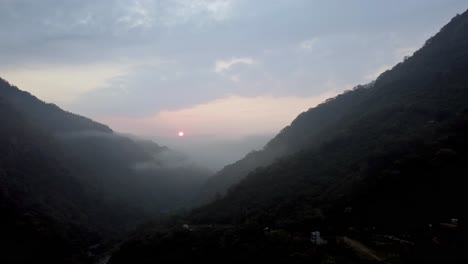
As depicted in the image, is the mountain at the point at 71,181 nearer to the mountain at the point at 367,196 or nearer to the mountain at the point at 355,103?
the mountain at the point at 367,196

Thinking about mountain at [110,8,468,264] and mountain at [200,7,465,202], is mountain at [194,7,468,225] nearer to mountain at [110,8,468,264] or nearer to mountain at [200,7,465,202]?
mountain at [110,8,468,264]

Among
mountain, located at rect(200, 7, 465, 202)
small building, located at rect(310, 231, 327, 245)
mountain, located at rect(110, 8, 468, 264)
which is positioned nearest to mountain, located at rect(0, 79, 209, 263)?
mountain, located at rect(110, 8, 468, 264)

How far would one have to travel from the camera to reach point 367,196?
42156 millimetres

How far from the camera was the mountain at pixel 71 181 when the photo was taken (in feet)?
184

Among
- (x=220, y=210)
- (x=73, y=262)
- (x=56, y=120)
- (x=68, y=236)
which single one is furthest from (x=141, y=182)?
(x=73, y=262)

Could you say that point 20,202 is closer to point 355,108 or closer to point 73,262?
point 73,262

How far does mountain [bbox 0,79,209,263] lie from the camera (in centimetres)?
5594

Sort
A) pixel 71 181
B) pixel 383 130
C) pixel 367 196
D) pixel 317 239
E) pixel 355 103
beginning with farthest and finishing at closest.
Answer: pixel 71 181, pixel 355 103, pixel 383 130, pixel 367 196, pixel 317 239

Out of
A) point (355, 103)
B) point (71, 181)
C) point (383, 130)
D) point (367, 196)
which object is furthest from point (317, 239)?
point (71, 181)

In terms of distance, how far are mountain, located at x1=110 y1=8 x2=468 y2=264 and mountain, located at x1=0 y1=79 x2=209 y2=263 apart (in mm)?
12811

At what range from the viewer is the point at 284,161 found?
225 ft

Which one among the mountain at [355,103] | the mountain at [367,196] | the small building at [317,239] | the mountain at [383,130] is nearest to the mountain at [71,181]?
the mountain at [367,196]

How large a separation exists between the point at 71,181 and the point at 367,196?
71.6 metres

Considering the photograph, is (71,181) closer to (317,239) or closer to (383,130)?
(383,130)
